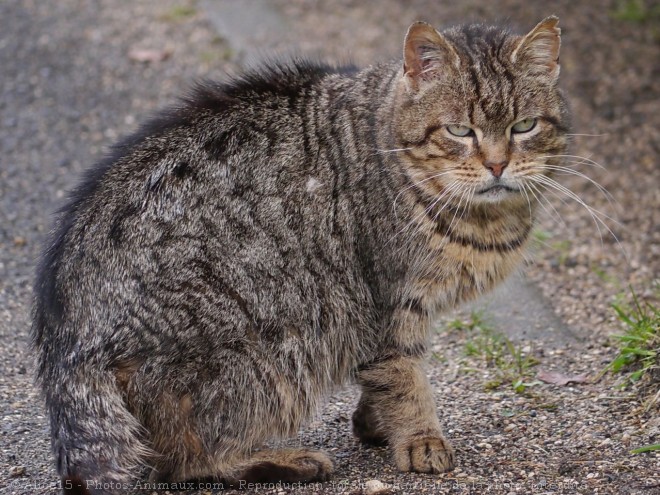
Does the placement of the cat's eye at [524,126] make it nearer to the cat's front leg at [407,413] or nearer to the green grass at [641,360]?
the cat's front leg at [407,413]

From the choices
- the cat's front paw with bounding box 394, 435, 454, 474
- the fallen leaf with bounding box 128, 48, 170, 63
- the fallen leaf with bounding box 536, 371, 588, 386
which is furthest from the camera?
the fallen leaf with bounding box 128, 48, 170, 63

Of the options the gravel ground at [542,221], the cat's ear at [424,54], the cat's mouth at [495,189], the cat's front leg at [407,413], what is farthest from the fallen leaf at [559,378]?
the cat's ear at [424,54]

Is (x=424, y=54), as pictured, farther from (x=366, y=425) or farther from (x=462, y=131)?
(x=366, y=425)

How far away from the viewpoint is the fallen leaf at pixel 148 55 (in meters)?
7.99

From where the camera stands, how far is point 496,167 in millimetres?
3359

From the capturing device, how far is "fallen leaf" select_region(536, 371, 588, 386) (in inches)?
165

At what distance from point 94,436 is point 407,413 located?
1147mm

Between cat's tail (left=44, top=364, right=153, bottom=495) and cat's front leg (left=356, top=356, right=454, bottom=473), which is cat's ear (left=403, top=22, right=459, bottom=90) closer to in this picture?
cat's front leg (left=356, top=356, right=454, bottom=473)

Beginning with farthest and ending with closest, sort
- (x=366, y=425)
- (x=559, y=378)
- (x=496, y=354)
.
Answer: (x=496, y=354)
(x=559, y=378)
(x=366, y=425)

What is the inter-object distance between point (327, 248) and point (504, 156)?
73 cm

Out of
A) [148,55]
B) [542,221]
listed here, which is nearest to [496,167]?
[542,221]

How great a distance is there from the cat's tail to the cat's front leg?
2.98ft

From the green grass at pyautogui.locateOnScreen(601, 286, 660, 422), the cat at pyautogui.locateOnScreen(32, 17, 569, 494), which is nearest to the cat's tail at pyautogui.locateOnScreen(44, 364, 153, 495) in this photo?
the cat at pyautogui.locateOnScreen(32, 17, 569, 494)

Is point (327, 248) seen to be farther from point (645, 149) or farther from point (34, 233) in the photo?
point (645, 149)
